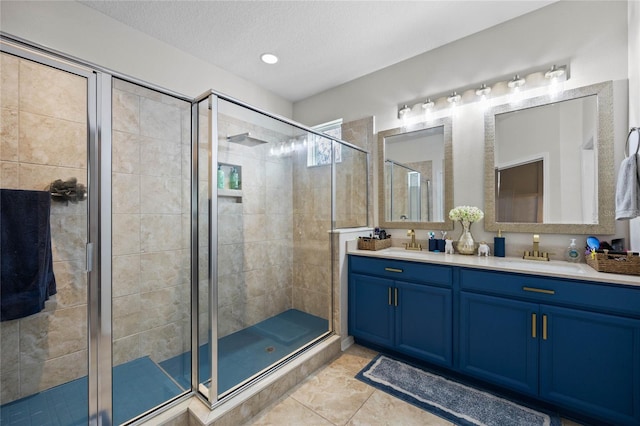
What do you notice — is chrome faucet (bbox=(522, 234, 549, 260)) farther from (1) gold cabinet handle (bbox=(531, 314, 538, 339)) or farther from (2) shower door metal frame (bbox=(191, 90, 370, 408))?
(2) shower door metal frame (bbox=(191, 90, 370, 408))

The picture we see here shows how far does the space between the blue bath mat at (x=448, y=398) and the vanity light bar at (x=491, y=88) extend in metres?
2.27

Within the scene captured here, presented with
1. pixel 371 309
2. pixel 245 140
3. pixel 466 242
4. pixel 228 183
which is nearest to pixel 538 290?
pixel 466 242

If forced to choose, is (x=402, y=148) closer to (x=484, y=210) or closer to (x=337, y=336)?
(x=484, y=210)

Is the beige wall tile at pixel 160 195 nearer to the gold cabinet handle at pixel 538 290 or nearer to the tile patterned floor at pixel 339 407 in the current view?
the tile patterned floor at pixel 339 407

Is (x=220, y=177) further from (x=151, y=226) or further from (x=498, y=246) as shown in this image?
(x=498, y=246)

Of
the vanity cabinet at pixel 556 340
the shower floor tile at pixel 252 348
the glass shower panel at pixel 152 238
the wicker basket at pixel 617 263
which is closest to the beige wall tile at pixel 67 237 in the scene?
the glass shower panel at pixel 152 238

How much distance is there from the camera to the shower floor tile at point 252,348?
5.44 ft

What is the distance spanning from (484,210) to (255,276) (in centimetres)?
209

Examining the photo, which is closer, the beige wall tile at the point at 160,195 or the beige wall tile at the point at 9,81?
the beige wall tile at the point at 9,81

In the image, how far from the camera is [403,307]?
2135 mm

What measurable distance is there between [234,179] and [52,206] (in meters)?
1.03

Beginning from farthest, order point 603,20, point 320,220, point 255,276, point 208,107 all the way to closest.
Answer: point 320,220
point 255,276
point 603,20
point 208,107

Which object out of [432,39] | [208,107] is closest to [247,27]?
[208,107]

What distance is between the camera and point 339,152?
277cm
